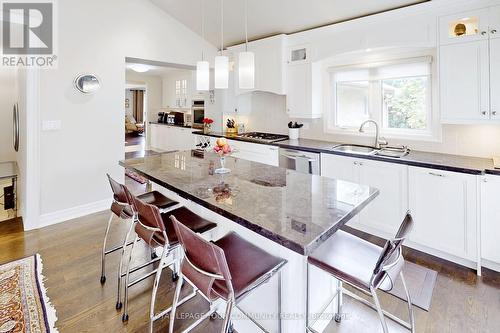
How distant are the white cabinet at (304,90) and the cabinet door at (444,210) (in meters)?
1.75

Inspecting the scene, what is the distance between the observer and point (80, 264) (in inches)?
106

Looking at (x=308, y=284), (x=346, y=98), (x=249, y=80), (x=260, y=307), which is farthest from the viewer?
(x=346, y=98)

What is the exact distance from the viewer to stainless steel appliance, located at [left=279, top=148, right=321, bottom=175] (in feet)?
12.0

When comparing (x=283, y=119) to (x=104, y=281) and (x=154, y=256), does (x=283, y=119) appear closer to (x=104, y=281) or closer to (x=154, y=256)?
(x=154, y=256)

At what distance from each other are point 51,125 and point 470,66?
4749 mm

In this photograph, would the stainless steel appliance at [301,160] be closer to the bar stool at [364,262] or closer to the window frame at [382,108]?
the window frame at [382,108]

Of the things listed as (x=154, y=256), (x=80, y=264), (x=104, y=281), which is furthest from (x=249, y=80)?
(x=80, y=264)

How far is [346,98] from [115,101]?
342 cm

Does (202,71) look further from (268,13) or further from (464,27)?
(464,27)

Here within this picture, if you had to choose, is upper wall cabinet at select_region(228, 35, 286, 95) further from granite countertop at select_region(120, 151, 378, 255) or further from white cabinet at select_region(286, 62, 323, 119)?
granite countertop at select_region(120, 151, 378, 255)

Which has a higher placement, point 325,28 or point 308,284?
point 325,28

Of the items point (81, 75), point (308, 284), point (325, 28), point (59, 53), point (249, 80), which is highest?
point (325, 28)

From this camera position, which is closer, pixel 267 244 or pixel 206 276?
pixel 206 276

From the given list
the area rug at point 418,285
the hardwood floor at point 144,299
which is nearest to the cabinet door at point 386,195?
the hardwood floor at point 144,299
